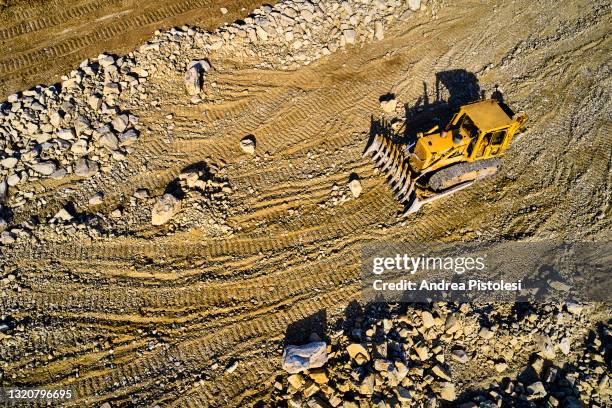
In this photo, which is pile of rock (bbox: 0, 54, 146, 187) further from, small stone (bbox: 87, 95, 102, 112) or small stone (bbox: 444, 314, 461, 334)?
small stone (bbox: 444, 314, 461, 334)

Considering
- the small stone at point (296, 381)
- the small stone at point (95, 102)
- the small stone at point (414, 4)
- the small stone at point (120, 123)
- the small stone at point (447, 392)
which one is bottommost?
the small stone at point (447, 392)

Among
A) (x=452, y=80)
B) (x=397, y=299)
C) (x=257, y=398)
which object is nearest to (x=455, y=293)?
(x=397, y=299)

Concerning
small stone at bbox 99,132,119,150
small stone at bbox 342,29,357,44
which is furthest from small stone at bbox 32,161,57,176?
small stone at bbox 342,29,357,44

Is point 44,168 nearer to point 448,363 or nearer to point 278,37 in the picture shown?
point 278,37

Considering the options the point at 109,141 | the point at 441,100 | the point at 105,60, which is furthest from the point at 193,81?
the point at 441,100

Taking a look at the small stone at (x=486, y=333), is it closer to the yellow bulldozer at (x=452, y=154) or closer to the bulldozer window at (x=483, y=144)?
the yellow bulldozer at (x=452, y=154)

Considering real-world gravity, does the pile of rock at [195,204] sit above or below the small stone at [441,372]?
above

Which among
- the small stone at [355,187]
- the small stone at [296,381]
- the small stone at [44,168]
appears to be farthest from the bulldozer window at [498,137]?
the small stone at [44,168]

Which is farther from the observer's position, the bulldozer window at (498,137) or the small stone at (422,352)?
the bulldozer window at (498,137)
